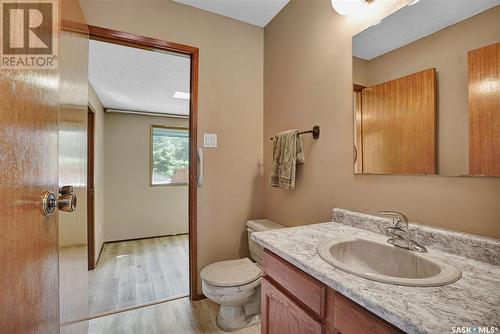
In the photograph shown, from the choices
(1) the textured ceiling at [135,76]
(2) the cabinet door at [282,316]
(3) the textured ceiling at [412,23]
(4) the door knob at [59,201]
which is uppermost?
(1) the textured ceiling at [135,76]

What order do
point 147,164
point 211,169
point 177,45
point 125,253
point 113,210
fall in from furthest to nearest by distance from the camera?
1. point 147,164
2. point 113,210
3. point 125,253
4. point 211,169
5. point 177,45

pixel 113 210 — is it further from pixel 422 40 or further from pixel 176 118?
pixel 422 40

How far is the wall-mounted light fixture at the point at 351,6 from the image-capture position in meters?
1.19

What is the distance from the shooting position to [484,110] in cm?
80

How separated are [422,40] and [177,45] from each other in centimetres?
160

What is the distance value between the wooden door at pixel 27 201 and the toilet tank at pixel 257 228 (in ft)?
4.00

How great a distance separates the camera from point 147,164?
3.95 m

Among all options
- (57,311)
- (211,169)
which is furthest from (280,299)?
(211,169)

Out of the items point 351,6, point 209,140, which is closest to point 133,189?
point 209,140

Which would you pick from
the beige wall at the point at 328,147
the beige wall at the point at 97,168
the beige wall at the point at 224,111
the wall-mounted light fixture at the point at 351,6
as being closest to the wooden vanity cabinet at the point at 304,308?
the beige wall at the point at 328,147

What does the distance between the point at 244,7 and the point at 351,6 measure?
3.21ft

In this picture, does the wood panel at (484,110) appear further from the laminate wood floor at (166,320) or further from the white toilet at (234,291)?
the laminate wood floor at (166,320)

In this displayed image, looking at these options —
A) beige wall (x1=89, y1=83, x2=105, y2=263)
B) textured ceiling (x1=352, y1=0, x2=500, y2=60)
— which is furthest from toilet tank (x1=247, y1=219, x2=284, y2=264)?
beige wall (x1=89, y1=83, x2=105, y2=263)

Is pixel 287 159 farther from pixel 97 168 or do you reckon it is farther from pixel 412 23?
pixel 97 168
